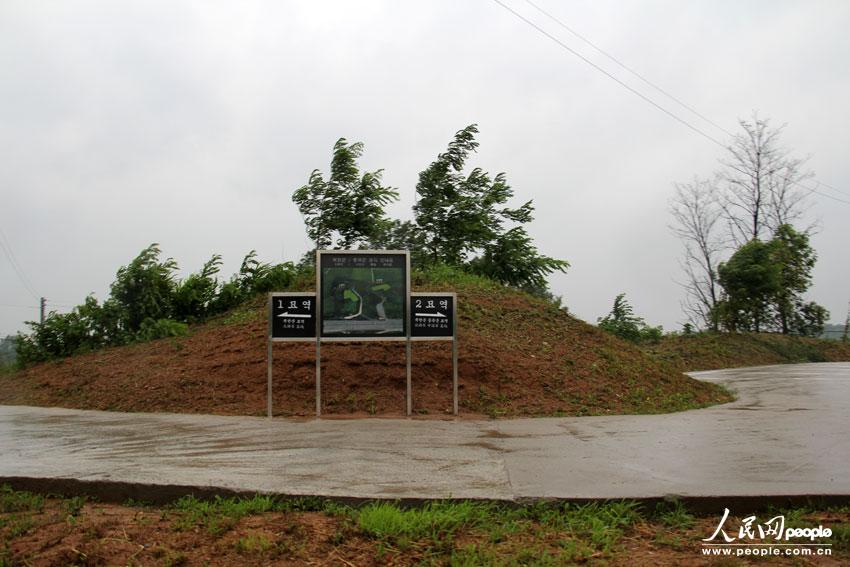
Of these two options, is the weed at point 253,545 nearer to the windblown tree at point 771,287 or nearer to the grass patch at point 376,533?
the grass patch at point 376,533

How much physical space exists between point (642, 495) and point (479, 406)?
5.56 m

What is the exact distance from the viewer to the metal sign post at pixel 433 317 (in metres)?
10.6

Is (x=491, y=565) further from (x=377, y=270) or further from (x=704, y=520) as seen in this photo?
(x=377, y=270)

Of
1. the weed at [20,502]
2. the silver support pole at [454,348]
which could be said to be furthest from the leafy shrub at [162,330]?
the weed at [20,502]

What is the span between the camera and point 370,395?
10.9 m

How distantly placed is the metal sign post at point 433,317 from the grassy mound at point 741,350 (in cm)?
1456

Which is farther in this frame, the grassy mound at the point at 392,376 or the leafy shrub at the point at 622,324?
the leafy shrub at the point at 622,324

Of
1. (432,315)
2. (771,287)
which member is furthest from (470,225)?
(771,287)

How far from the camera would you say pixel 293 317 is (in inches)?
418

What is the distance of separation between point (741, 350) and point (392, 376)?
19.5 metres

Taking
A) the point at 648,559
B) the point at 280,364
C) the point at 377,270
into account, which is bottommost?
the point at 648,559

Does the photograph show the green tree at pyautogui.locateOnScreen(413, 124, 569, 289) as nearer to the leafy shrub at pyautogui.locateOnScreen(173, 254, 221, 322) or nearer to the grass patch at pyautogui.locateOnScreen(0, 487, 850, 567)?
the leafy shrub at pyautogui.locateOnScreen(173, 254, 221, 322)

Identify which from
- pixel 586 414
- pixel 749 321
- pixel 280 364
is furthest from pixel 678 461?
pixel 749 321

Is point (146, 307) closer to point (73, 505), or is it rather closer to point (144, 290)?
point (144, 290)
